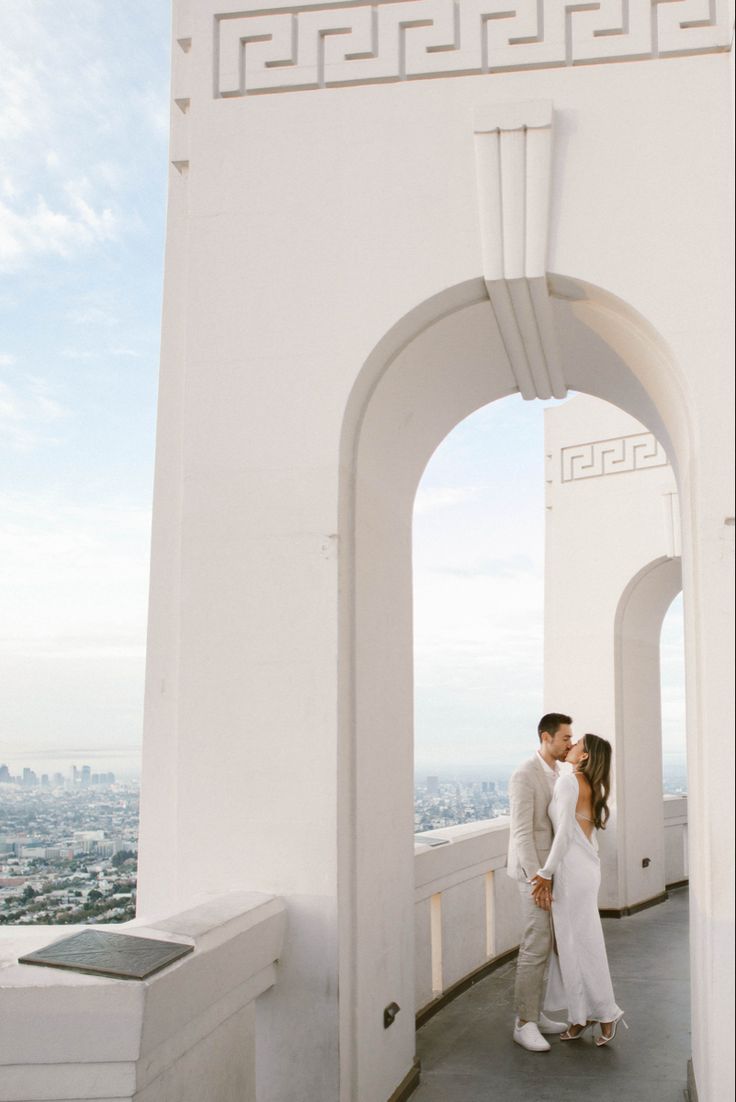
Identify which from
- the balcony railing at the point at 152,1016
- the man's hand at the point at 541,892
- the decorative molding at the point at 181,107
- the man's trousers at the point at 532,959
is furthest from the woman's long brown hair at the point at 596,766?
the decorative molding at the point at 181,107

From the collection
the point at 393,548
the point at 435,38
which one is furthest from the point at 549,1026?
the point at 435,38

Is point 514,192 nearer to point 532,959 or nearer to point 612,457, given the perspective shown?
point 532,959

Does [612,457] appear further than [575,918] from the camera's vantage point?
Yes

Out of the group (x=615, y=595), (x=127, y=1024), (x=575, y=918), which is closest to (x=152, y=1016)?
(x=127, y=1024)

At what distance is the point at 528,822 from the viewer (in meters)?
6.58

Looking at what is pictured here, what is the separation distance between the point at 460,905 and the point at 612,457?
5716mm

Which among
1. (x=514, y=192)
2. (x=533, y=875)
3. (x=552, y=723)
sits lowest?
(x=533, y=875)

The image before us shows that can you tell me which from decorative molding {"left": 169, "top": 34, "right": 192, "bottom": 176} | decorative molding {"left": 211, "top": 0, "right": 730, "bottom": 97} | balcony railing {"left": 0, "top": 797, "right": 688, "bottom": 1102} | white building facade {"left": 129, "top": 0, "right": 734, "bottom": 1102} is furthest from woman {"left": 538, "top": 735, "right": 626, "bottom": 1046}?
decorative molding {"left": 169, "top": 34, "right": 192, "bottom": 176}

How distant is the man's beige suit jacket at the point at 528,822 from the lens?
6555 mm

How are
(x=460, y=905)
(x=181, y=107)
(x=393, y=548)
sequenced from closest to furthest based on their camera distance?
(x=181, y=107) → (x=393, y=548) → (x=460, y=905)

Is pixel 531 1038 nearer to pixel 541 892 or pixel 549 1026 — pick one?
pixel 549 1026

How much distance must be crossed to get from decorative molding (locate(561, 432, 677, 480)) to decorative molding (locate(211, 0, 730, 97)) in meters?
6.73

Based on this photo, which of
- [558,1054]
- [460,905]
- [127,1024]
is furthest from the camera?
[460,905]

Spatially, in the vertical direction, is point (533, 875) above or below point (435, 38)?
below
